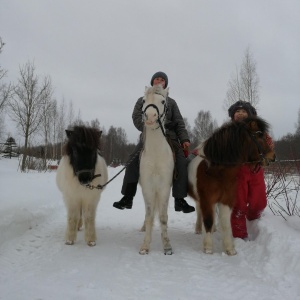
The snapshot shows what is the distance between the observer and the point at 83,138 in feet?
14.9

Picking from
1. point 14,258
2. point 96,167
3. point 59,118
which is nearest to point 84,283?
point 14,258

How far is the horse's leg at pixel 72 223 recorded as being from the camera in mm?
4703

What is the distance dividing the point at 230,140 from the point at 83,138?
2.29 m

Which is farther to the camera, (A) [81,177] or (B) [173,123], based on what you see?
(B) [173,123]

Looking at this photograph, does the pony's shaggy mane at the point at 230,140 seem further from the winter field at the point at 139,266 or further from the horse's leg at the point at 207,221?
the winter field at the point at 139,266

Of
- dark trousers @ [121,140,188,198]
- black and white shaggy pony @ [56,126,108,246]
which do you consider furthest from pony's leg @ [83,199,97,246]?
dark trousers @ [121,140,188,198]

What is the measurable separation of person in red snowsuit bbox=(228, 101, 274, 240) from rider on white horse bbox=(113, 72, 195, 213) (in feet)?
2.54

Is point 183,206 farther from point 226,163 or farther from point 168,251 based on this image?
point 226,163

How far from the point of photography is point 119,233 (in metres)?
5.69

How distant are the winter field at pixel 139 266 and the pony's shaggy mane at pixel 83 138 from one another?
1606mm

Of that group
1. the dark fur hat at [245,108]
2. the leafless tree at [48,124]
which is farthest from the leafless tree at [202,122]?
the dark fur hat at [245,108]

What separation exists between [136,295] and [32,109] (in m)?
19.0

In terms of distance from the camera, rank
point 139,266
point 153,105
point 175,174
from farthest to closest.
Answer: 1. point 175,174
2. point 153,105
3. point 139,266

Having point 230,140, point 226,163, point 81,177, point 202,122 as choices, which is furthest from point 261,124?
point 202,122
